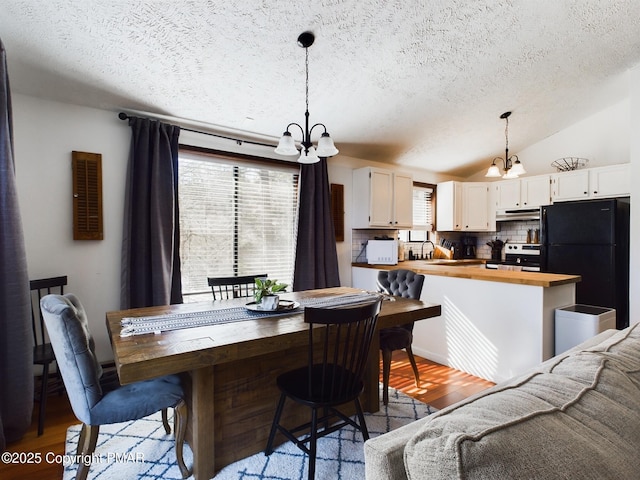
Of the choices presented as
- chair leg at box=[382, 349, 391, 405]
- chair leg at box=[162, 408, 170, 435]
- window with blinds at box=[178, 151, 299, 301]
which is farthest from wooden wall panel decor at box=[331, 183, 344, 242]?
chair leg at box=[162, 408, 170, 435]

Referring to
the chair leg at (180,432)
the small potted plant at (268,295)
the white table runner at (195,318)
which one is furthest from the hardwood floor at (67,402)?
the small potted plant at (268,295)

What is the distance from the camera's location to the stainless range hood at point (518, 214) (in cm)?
507

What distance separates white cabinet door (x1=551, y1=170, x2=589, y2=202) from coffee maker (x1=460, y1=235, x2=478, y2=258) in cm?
151

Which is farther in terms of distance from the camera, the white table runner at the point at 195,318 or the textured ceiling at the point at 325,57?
the textured ceiling at the point at 325,57

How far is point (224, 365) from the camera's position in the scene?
6.17 feet

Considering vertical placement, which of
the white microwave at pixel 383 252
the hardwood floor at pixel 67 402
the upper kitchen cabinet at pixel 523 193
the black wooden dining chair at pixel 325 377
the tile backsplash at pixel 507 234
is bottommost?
the hardwood floor at pixel 67 402

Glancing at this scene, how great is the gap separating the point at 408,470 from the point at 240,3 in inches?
97.9

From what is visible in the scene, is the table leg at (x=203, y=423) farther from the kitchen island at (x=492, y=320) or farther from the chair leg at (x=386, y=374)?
the kitchen island at (x=492, y=320)

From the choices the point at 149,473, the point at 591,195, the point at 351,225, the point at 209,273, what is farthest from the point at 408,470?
the point at 591,195

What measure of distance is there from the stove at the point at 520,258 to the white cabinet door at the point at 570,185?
2.44 feet

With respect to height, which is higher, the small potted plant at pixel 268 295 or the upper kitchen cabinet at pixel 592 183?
the upper kitchen cabinet at pixel 592 183

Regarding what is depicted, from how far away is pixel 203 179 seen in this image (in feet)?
11.4

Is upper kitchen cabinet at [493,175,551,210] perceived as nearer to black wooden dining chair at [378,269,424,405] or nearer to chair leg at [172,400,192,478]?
black wooden dining chair at [378,269,424,405]

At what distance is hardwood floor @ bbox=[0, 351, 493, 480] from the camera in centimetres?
186
